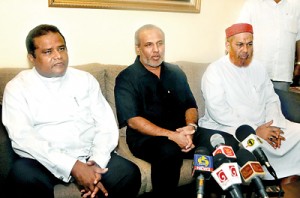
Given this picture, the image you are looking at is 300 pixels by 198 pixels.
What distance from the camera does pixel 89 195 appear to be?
184 cm

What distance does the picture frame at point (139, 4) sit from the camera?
2.45m

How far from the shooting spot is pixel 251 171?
4.10 feet

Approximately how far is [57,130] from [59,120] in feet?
0.22

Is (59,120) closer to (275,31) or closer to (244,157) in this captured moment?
(244,157)

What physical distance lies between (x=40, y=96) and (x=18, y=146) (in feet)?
1.11

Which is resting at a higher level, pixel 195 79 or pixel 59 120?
pixel 195 79

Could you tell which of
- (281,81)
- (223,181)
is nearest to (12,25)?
(223,181)

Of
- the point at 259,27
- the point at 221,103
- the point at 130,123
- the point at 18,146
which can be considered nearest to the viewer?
the point at 18,146

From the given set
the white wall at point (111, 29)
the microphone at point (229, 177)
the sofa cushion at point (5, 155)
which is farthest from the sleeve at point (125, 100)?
the microphone at point (229, 177)

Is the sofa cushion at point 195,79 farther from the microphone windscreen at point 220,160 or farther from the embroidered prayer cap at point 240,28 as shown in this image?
the microphone windscreen at point 220,160

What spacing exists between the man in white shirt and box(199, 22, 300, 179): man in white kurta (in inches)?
36.1

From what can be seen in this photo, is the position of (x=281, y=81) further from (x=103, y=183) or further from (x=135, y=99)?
(x=103, y=183)

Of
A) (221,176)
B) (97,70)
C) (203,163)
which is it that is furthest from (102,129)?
(221,176)

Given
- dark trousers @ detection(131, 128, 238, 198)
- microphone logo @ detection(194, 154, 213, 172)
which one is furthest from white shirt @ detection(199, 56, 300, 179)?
microphone logo @ detection(194, 154, 213, 172)
